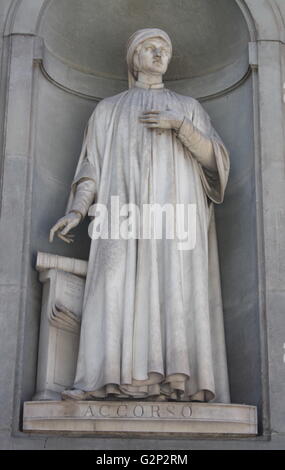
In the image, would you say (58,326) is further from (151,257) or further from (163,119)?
(163,119)

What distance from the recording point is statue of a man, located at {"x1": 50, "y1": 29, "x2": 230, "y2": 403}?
9922 mm

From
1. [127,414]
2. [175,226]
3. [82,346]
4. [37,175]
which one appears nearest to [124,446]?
[127,414]

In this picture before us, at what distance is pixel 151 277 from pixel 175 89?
2626 mm

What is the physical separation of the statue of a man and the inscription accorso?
16 centimetres

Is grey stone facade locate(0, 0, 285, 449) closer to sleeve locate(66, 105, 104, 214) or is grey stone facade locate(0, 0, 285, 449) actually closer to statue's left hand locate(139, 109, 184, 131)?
sleeve locate(66, 105, 104, 214)

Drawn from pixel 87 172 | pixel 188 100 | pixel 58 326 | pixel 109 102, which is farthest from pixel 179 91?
pixel 58 326

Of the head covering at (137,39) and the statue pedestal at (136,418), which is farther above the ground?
the head covering at (137,39)

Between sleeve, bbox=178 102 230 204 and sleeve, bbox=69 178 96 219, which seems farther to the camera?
sleeve, bbox=178 102 230 204

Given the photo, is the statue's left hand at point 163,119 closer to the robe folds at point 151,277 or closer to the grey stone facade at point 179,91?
the robe folds at point 151,277

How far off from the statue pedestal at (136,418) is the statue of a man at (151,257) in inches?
5.9

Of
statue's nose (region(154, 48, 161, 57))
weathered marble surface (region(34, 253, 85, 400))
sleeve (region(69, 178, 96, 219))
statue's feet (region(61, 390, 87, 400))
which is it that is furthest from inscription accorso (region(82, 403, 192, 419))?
statue's nose (region(154, 48, 161, 57))

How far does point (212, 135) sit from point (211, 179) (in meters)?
0.40

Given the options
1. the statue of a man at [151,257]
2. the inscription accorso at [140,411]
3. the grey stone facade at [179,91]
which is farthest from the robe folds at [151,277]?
the grey stone facade at [179,91]

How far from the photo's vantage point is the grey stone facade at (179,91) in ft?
33.0
